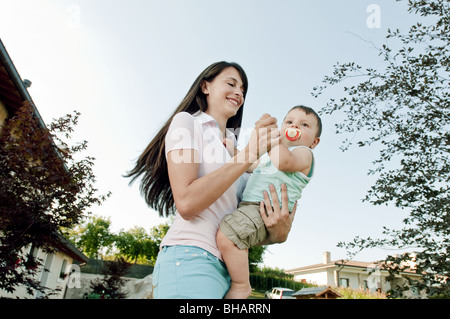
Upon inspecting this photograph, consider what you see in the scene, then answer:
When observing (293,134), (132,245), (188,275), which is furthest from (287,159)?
(132,245)

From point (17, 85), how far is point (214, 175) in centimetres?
731

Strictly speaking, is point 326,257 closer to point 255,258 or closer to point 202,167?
point 255,258

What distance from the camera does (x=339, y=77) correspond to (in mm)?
6785

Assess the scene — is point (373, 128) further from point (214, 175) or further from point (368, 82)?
point (214, 175)

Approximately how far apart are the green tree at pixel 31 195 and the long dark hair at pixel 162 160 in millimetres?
4344

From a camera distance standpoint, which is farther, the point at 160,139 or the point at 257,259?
the point at 257,259

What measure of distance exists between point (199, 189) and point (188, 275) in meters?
0.35

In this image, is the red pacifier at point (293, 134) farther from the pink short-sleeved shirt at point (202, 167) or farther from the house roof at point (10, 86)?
the house roof at point (10, 86)

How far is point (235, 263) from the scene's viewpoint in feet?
4.99

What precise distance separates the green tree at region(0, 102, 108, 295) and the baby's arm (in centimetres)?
504

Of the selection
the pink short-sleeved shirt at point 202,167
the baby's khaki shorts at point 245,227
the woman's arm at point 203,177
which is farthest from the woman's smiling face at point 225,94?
the baby's khaki shorts at point 245,227
